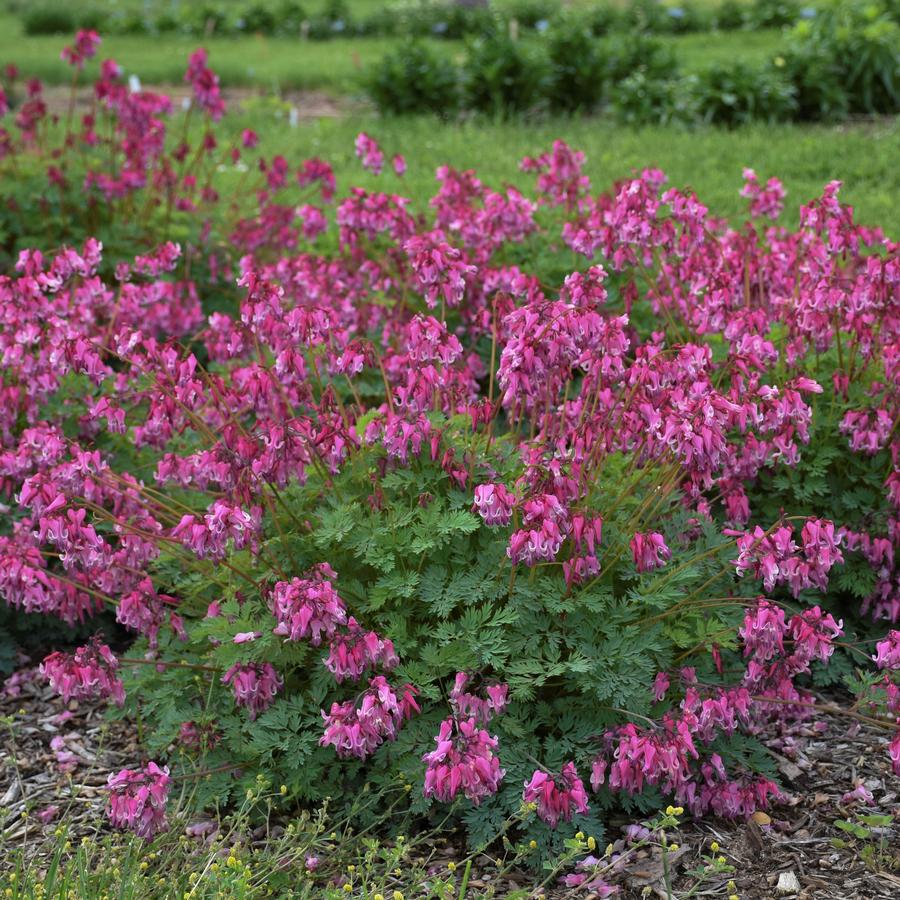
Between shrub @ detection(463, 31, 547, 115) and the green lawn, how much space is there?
2.08 ft

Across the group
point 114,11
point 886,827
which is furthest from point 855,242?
point 114,11

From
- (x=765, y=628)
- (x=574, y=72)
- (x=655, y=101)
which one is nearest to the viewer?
(x=765, y=628)

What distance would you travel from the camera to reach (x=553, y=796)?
346 centimetres

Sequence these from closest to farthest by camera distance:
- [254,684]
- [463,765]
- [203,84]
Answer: [463,765] < [254,684] < [203,84]

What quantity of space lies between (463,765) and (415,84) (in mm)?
10678

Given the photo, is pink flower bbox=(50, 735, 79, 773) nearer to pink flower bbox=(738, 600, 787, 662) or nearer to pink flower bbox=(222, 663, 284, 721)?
pink flower bbox=(222, 663, 284, 721)

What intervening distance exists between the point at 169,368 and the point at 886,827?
2702 mm

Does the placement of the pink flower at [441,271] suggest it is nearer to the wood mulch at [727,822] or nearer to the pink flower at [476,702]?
the pink flower at [476,702]

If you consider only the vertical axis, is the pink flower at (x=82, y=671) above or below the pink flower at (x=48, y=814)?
above

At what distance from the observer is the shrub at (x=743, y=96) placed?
11.5 m

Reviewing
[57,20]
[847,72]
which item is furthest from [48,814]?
[57,20]

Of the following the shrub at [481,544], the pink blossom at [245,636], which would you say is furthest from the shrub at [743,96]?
the pink blossom at [245,636]

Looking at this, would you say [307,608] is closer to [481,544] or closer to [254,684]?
[254,684]

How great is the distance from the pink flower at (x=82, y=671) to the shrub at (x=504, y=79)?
31.7 ft
